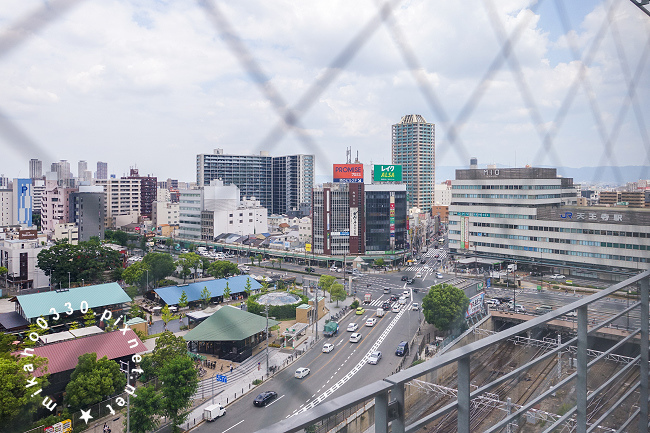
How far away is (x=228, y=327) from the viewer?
8398mm

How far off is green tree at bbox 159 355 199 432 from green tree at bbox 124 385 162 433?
116 mm

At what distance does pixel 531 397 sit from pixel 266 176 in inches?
1138

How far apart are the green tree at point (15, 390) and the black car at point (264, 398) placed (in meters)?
2.65

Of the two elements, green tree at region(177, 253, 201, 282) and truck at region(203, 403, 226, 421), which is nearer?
truck at region(203, 403, 226, 421)

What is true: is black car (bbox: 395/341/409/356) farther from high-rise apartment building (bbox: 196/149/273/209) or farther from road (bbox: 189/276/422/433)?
high-rise apartment building (bbox: 196/149/273/209)

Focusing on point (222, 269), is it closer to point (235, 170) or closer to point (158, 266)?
point (158, 266)

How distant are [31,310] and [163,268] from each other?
4.70 m

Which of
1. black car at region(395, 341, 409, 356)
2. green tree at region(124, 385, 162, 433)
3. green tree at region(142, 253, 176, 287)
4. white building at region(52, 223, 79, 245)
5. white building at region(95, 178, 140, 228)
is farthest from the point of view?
white building at region(95, 178, 140, 228)

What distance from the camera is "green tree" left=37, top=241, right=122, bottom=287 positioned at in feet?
39.3

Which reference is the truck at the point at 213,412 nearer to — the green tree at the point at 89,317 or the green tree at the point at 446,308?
the green tree at the point at 89,317

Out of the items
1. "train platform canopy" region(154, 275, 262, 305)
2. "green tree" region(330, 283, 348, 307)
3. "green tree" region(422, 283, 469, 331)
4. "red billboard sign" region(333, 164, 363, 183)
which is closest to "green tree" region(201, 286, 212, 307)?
"train platform canopy" region(154, 275, 262, 305)

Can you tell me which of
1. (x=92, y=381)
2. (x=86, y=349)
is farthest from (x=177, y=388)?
(x=86, y=349)

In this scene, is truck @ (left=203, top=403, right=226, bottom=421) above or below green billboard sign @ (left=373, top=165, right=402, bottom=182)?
below

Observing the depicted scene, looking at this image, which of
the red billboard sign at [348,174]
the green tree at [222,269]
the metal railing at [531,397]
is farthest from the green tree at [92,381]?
the red billboard sign at [348,174]
